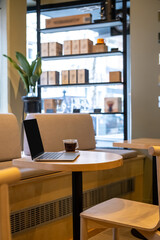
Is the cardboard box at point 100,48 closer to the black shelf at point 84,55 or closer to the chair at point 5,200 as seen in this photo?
the black shelf at point 84,55

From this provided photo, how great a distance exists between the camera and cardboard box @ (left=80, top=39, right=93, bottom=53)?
4.46 m

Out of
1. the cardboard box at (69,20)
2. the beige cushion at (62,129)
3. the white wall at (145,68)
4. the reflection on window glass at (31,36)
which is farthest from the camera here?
the reflection on window glass at (31,36)

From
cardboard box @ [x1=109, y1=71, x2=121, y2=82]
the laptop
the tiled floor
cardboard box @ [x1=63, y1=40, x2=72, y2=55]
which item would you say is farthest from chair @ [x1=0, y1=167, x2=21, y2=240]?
cardboard box @ [x1=63, y1=40, x2=72, y2=55]

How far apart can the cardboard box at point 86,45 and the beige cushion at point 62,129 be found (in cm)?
114

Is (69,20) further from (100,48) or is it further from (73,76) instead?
(73,76)

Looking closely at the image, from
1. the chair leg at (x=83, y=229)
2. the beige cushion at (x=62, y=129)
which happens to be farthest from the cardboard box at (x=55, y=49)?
the chair leg at (x=83, y=229)

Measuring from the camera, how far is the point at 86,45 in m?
4.47

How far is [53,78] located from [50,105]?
38cm

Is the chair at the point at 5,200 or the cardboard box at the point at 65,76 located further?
the cardboard box at the point at 65,76

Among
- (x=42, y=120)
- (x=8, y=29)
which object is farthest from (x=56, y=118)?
(x=8, y=29)

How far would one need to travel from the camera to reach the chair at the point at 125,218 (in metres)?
1.64

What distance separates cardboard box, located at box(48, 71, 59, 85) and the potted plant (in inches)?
9.5

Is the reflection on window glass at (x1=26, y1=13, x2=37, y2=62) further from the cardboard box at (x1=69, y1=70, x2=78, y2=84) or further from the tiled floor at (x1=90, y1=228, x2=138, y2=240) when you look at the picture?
the tiled floor at (x1=90, y1=228, x2=138, y2=240)

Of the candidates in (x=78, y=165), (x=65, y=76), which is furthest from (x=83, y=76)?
(x=78, y=165)
